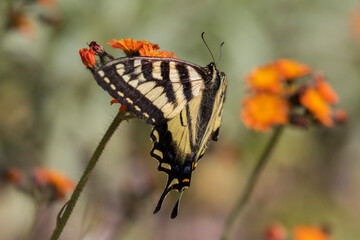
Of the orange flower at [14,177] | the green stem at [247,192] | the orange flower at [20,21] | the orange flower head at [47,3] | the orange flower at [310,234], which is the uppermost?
→ the orange flower head at [47,3]

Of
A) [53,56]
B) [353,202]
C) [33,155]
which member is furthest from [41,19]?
[353,202]

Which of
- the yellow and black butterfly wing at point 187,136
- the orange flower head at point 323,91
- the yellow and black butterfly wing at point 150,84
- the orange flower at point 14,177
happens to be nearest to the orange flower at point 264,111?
the orange flower head at point 323,91

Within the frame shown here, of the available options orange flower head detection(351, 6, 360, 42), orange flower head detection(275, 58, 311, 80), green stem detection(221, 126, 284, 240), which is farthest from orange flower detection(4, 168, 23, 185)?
orange flower head detection(351, 6, 360, 42)

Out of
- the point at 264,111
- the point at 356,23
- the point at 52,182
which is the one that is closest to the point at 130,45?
the point at 52,182

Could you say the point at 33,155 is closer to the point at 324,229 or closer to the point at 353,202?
the point at 324,229

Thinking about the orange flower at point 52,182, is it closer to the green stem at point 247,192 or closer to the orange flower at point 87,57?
the green stem at point 247,192

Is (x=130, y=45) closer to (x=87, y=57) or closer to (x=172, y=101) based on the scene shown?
(x=87, y=57)
